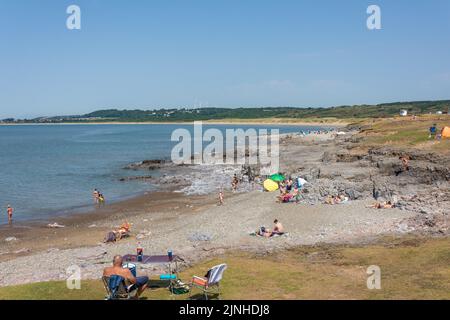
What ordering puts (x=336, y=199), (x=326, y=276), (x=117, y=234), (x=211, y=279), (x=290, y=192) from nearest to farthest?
(x=211, y=279) < (x=326, y=276) < (x=117, y=234) < (x=336, y=199) < (x=290, y=192)

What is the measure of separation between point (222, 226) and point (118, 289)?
41.7 ft

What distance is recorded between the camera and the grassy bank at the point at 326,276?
42.8 feet

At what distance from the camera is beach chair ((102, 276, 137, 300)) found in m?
12.2

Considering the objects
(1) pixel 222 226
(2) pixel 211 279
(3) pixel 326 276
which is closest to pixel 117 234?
(1) pixel 222 226

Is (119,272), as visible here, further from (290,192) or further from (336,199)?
(290,192)

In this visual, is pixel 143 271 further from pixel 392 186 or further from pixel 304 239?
pixel 392 186

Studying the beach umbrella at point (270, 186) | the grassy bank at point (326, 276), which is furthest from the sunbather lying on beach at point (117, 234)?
the beach umbrella at point (270, 186)

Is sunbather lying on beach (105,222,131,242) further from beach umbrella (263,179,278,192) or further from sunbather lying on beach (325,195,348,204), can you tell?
beach umbrella (263,179,278,192)

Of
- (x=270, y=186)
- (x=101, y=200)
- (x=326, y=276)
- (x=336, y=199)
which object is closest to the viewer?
(x=326, y=276)

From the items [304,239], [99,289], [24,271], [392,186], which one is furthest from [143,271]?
Result: [392,186]

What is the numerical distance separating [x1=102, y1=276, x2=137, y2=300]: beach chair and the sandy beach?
366 centimetres

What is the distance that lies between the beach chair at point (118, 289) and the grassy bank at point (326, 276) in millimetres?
1094

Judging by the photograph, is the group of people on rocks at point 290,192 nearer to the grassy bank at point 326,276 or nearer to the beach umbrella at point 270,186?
the beach umbrella at point 270,186

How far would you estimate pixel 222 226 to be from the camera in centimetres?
2478
